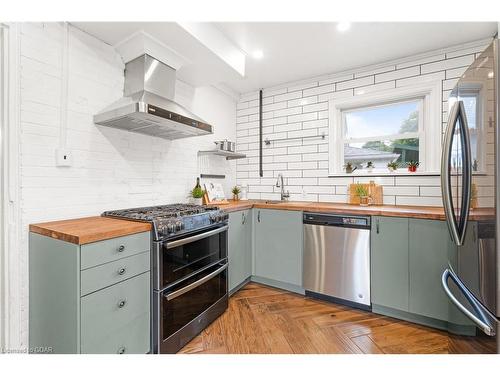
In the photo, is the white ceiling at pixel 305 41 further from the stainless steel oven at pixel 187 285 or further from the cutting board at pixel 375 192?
the stainless steel oven at pixel 187 285

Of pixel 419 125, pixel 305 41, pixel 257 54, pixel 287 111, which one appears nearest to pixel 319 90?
pixel 287 111

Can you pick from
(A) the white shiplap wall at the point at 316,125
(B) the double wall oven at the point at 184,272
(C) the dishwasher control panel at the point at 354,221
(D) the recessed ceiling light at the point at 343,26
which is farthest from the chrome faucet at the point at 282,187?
(D) the recessed ceiling light at the point at 343,26

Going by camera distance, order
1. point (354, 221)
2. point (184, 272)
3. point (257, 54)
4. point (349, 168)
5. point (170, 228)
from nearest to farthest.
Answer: point (170, 228) → point (184, 272) → point (354, 221) → point (257, 54) → point (349, 168)

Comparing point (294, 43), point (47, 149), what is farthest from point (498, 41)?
point (47, 149)

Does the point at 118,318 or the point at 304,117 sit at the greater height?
the point at 304,117

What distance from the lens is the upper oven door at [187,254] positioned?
4.95 ft

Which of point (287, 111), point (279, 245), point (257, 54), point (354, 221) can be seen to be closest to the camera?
point (354, 221)

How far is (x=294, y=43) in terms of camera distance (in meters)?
2.20

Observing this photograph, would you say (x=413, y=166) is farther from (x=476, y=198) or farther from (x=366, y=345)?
(x=366, y=345)

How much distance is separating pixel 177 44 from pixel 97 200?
138cm

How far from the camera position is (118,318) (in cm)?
132

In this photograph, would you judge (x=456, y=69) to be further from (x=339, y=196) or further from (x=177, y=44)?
(x=177, y=44)

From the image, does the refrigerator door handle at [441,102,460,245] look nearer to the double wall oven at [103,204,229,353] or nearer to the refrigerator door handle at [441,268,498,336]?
the refrigerator door handle at [441,268,498,336]

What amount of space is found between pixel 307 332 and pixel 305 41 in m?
2.48
